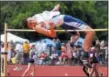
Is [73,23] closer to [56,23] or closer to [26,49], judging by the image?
[56,23]

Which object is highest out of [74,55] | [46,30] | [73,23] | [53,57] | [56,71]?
[73,23]

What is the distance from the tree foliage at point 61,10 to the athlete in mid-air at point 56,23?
1336 centimetres

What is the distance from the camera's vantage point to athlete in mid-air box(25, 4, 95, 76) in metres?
9.27

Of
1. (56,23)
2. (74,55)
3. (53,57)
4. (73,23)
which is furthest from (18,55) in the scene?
(73,23)

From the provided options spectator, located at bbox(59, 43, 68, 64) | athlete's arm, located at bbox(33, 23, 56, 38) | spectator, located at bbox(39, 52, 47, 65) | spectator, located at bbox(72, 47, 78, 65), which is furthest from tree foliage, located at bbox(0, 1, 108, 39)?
athlete's arm, located at bbox(33, 23, 56, 38)

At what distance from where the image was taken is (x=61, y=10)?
Result: 93.6 ft

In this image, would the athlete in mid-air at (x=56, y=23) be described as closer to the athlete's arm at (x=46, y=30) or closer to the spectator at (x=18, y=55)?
the athlete's arm at (x=46, y=30)

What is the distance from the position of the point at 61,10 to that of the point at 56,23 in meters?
18.9

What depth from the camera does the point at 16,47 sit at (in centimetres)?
1802

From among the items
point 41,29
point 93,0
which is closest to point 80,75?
point 41,29

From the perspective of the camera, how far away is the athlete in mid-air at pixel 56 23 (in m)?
9.27

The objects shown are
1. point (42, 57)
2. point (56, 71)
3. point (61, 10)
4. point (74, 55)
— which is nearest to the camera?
point (74, 55)

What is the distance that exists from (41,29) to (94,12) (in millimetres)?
22383

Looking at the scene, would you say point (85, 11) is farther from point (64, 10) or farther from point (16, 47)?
point (16, 47)
